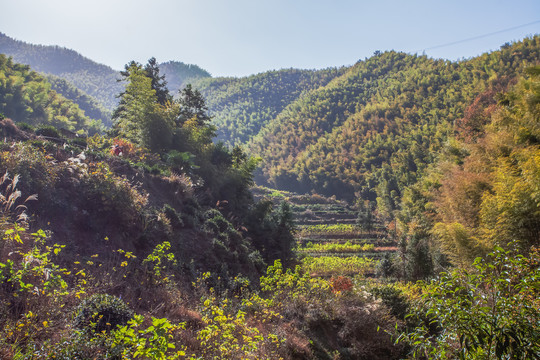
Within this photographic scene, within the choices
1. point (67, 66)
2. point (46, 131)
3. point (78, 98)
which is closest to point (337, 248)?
point (46, 131)

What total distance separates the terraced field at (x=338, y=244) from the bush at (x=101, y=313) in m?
15.6

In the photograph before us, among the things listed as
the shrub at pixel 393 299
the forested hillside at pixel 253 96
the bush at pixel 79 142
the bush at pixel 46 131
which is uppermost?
the forested hillside at pixel 253 96

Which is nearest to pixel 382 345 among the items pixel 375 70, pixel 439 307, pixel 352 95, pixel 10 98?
pixel 439 307

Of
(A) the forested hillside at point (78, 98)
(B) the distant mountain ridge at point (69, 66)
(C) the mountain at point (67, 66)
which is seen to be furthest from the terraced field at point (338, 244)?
(C) the mountain at point (67, 66)

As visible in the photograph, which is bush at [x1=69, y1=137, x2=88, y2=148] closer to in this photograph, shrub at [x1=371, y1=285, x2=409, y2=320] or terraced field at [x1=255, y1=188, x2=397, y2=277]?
shrub at [x1=371, y1=285, x2=409, y2=320]

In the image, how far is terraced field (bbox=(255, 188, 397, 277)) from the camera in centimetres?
2084

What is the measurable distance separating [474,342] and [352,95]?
10157cm

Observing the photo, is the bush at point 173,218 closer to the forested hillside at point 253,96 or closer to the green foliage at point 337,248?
the green foliage at point 337,248

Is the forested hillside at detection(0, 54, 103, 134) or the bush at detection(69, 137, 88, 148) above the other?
the forested hillside at detection(0, 54, 103, 134)

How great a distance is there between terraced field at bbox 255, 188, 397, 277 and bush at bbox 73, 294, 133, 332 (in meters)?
15.6

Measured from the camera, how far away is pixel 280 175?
8088cm

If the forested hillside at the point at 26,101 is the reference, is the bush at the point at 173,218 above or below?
below

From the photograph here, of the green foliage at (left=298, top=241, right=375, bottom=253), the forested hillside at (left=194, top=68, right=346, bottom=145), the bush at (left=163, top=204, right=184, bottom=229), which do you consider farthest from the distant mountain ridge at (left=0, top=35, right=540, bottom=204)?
the bush at (left=163, top=204, right=184, bottom=229)

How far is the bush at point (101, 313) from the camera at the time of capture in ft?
11.5
